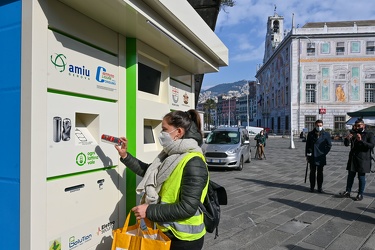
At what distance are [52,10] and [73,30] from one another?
0.20 metres

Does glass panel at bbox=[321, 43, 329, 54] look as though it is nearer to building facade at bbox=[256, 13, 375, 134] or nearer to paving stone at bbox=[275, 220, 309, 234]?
building facade at bbox=[256, 13, 375, 134]

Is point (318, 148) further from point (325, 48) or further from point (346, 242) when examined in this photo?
point (325, 48)

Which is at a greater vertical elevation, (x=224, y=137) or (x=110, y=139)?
(x=110, y=139)

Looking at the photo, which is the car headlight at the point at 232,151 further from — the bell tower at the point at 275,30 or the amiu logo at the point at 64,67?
the bell tower at the point at 275,30

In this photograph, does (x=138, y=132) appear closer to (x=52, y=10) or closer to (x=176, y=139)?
(x=176, y=139)

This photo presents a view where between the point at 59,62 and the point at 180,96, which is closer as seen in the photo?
the point at 59,62

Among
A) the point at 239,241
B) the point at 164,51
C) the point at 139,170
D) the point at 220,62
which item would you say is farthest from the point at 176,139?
the point at 239,241

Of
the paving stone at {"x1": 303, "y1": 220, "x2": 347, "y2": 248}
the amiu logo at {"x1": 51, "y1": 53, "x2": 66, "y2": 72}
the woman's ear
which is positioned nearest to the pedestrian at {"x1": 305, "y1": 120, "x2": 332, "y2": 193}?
the paving stone at {"x1": 303, "y1": 220, "x2": 347, "y2": 248}

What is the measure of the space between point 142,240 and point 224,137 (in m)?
10.6

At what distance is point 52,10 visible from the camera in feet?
5.74

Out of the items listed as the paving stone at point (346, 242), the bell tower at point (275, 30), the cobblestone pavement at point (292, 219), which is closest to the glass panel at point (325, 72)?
the bell tower at point (275, 30)

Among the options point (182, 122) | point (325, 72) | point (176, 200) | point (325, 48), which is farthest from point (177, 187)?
point (325, 48)

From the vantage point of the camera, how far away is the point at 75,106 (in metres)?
1.95
